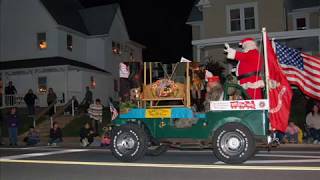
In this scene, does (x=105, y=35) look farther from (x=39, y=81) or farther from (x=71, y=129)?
(x=71, y=129)

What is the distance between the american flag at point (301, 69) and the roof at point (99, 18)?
93.7 ft

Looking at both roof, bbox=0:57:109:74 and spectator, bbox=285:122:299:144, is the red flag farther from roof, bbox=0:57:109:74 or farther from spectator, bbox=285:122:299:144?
roof, bbox=0:57:109:74

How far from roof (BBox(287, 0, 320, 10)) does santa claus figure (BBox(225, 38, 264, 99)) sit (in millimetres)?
19610

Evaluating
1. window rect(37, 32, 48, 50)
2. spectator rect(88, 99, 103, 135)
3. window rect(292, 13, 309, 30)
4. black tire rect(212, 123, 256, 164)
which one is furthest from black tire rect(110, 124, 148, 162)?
window rect(37, 32, 48, 50)

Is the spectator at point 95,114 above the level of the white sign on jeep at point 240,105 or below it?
below

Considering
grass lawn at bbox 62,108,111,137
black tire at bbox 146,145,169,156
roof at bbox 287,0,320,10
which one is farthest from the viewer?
roof at bbox 287,0,320,10

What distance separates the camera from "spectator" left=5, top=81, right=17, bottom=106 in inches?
1204

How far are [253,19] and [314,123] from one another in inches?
511

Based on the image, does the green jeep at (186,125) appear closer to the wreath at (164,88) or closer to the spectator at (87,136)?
the wreath at (164,88)

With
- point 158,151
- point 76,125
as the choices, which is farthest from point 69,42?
point 158,151

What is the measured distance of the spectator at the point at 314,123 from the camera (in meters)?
17.1

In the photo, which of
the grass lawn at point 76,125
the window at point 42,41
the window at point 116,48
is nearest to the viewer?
the grass lawn at point 76,125

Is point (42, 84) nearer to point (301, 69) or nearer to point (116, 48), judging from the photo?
point (116, 48)

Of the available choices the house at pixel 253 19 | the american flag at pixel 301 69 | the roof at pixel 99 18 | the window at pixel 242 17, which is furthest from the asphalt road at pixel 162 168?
the roof at pixel 99 18
